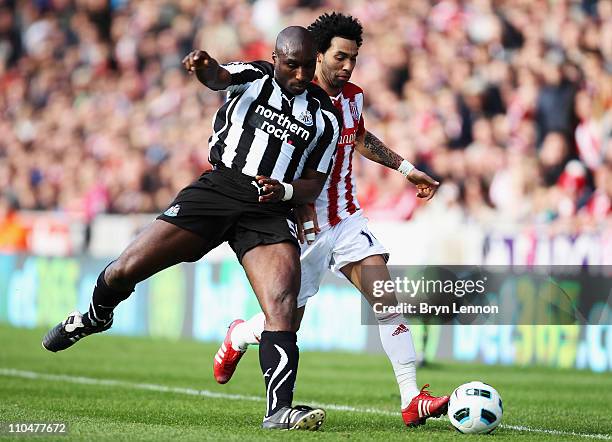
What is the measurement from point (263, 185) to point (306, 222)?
1.01m

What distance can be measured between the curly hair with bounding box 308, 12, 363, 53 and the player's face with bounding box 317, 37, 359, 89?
0.03m

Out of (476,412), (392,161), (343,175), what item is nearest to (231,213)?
(343,175)

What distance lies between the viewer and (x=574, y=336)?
1298 cm

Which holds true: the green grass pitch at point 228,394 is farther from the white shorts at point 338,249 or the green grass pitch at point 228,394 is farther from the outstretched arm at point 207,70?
the outstretched arm at point 207,70

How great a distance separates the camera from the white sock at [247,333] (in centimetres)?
844

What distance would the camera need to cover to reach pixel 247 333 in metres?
8.47

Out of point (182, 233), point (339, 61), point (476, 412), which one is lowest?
point (476, 412)

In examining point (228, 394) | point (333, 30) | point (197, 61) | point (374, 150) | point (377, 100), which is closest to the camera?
point (197, 61)

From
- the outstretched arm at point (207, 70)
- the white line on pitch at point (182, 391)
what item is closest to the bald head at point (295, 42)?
the outstretched arm at point (207, 70)

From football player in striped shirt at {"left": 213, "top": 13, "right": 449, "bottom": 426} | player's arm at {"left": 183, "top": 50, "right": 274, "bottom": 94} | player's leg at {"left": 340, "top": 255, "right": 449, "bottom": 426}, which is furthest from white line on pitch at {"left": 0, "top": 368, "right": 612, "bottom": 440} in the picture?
player's arm at {"left": 183, "top": 50, "right": 274, "bottom": 94}

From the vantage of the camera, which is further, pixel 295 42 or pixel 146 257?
pixel 146 257

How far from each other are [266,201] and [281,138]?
17.3 inches

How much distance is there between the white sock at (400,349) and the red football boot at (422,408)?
198 millimetres

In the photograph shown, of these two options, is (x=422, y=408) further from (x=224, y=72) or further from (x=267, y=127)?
(x=224, y=72)
